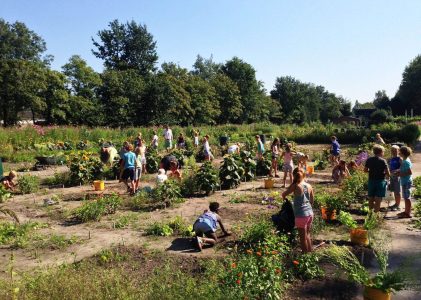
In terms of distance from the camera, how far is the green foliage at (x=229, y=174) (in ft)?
42.7

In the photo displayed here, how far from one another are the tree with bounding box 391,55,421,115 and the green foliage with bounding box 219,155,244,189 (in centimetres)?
7282

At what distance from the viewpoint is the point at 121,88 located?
41.2 m

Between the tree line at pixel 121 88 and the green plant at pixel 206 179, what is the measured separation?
2884cm

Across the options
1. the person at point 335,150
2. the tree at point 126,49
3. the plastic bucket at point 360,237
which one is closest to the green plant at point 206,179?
the plastic bucket at point 360,237

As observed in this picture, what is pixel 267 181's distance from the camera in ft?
42.8

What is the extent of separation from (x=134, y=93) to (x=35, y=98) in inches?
372

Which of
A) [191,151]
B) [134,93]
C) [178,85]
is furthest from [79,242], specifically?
[178,85]

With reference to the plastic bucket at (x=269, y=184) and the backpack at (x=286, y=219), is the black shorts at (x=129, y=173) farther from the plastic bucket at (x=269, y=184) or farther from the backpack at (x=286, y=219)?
the backpack at (x=286, y=219)

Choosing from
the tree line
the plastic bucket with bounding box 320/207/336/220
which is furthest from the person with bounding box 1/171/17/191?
the tree line

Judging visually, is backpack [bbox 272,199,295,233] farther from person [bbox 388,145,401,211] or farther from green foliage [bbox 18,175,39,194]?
green foliage [bbox 18,175,39,194]

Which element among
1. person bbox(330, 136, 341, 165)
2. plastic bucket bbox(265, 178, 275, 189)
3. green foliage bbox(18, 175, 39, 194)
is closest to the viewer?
plastic bucket bbox(265, 178, 275, 189)

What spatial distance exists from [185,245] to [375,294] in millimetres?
3657

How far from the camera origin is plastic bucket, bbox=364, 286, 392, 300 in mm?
5028

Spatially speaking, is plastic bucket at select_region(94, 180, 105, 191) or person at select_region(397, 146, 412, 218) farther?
plastic bucket at select_region(94, 180, 105, 191)
